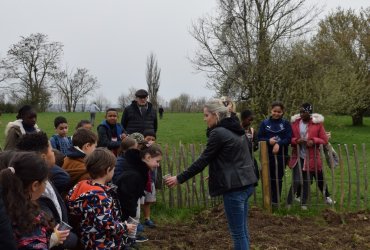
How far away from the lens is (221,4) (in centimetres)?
2031

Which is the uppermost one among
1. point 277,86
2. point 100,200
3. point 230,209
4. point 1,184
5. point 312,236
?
point 277,86

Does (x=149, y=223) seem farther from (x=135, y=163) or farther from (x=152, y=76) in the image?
(x=152, y=76)

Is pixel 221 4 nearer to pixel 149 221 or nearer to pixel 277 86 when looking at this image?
pixel 277 86

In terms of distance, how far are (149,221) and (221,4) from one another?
1607 centimetres

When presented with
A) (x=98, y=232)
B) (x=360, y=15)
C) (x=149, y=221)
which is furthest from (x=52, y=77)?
(x=98, y=232)

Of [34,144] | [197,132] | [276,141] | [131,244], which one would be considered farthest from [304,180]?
[197,132]

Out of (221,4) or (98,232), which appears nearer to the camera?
(98,232)

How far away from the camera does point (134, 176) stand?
411 centimetres

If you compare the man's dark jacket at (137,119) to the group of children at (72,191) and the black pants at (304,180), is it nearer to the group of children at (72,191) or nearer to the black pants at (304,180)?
the group of children at (72,191)

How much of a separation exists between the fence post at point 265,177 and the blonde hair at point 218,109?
2.71 m

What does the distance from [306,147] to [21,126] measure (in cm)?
414

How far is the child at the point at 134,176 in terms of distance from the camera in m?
4.06

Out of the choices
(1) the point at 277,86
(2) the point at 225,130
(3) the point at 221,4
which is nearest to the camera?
(2) the point at 225,130

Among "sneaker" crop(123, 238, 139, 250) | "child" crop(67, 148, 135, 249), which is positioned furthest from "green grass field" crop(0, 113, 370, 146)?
"child" crop(67, 148, 135, 249)
